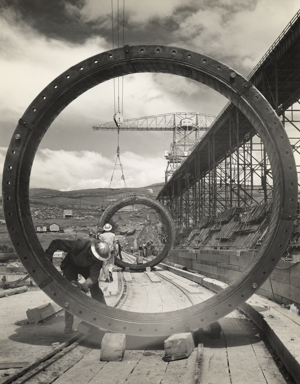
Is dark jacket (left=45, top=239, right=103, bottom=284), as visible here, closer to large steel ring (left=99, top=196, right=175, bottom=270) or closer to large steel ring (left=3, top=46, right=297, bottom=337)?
large steel ring (left=3, top=46, right=297, bottom=337)

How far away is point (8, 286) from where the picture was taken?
44.6 feet

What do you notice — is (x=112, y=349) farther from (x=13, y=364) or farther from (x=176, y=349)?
(x=13, y=364)

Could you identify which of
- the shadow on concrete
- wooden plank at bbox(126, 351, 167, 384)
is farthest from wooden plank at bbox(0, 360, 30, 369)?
wooden plank at bbox(126, 351, 167, 384)

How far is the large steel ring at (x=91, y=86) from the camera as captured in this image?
547cm

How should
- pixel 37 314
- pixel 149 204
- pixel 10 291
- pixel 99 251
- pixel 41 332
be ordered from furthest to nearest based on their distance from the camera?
pixel 149 204
pixel 10 291
pixel 37 314
pixel 41 332
pixel 99 251

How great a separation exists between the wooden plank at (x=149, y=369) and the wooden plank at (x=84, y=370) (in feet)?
1.35

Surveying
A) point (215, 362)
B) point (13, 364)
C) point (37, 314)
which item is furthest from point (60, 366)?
point (37, 314)

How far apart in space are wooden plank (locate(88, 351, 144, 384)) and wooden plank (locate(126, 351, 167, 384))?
0.04 metres

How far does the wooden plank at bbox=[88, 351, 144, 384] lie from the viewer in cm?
437

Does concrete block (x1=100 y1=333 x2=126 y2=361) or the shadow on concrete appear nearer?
concrete block (x1=100 y1=333 x2=126 y2=361)

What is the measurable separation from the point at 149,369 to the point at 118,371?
13.5 inches

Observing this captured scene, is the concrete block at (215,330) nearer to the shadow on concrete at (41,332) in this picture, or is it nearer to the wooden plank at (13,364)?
the shadow on concrete at (41,332)

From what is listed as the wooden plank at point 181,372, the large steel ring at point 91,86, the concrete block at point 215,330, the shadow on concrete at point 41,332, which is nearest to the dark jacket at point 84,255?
the large steel ring at point 91,86

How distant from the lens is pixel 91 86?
597 cm
